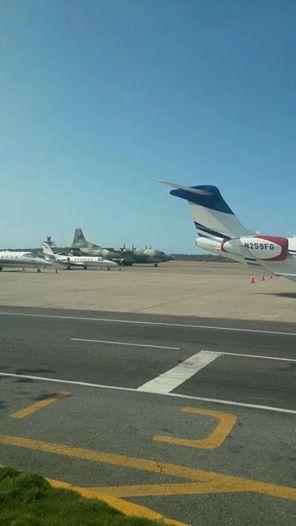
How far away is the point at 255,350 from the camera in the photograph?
1132cm

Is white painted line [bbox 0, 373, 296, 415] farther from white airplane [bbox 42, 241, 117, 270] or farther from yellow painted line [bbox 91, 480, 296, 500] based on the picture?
white airplane [bbox 42, 241, 117, 270]

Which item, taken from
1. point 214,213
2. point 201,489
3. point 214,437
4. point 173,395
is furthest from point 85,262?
point 201,489

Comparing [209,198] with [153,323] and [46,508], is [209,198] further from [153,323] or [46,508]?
[46,508]

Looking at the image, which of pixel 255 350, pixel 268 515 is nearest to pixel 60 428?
pixel 268 515

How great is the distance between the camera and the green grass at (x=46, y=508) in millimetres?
3611

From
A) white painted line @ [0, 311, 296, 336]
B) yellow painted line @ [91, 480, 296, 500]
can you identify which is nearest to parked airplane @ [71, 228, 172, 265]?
white painted line @ [0, 311, 296, 336]

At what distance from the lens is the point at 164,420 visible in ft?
21.4

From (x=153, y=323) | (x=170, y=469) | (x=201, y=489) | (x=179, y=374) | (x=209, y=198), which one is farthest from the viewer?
Answer: (x=209, y=198)

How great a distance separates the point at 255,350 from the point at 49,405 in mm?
5896

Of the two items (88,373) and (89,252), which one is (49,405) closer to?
(88,373)

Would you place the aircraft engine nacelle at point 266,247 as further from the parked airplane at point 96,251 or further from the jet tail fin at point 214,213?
the parked airplane at point 96,251

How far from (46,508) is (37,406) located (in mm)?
3326

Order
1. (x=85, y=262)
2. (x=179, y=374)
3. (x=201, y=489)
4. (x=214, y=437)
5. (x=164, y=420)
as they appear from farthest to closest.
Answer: (x=85, y=262) < (x=179, y=374) < (x=164, y=420) < (x=214, y=437) < (x=201, y=489)

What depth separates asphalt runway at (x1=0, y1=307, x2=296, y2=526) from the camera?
4527mm
